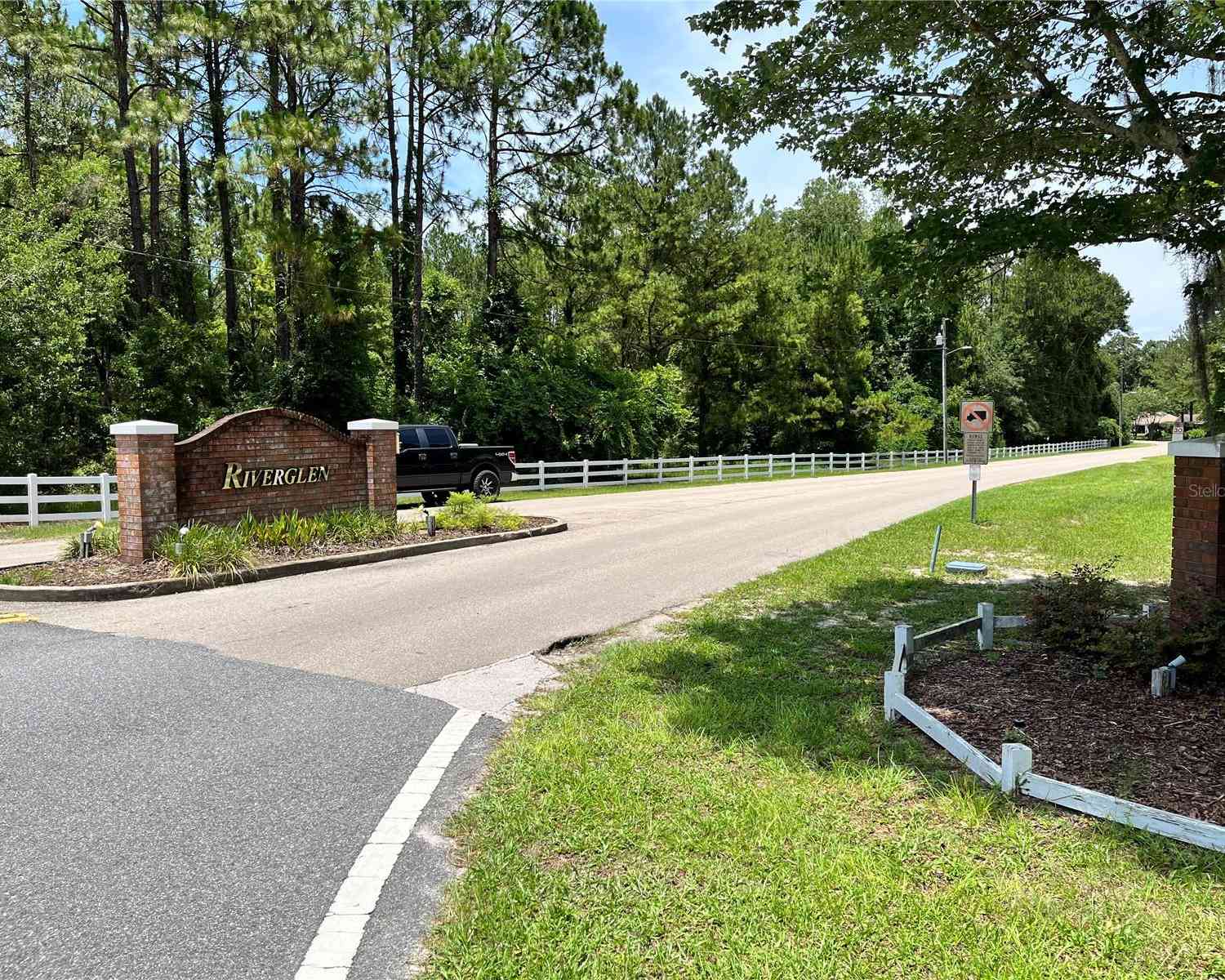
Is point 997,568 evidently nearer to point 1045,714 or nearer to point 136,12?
point 1045,714

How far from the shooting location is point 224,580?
9734mm

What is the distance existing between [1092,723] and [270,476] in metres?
10.5

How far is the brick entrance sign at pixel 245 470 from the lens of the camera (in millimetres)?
9930

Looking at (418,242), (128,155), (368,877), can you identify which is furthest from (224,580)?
(128,155)

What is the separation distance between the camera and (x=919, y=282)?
23.6 feet

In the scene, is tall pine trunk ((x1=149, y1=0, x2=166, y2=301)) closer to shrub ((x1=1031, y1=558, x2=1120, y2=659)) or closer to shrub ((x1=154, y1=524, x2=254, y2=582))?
shrub ((x1=154, y1=524, x2=254, y2=582))

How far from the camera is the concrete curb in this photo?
8.77 metres

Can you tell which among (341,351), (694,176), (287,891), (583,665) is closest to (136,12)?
(341,351)

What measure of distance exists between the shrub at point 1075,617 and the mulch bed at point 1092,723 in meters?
0.14

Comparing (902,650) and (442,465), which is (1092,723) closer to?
(902,650)

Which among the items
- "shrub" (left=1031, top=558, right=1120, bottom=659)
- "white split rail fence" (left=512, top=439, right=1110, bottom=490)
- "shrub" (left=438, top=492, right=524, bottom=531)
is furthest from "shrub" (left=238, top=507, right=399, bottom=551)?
"shrub" (left=1031, top=558, right=1120, bottom=659)

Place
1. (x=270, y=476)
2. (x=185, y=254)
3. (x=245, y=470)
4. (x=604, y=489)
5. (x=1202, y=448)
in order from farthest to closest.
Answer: (x=185, y=254)
(x=604, y=489)
(x=270, y=476)
(x=245, y=470)
(x=1202, y=448)

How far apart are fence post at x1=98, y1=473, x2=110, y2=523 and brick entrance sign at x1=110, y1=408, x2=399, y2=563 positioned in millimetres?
4260

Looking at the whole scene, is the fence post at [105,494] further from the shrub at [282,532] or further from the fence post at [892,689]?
the fence post at [892,689]
